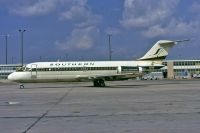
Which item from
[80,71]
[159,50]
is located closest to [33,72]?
[80,71]

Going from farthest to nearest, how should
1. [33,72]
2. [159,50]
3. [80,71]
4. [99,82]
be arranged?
[159,50], [99,82], [80,71], [33,72]

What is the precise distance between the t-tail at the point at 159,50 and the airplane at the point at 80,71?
4.64 feet

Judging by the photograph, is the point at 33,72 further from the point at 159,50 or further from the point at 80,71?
the point at 159,50

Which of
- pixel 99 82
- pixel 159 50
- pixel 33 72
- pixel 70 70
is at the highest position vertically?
pixel 159 50

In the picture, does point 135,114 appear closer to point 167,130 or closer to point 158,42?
point 167,130

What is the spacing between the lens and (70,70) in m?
49.9

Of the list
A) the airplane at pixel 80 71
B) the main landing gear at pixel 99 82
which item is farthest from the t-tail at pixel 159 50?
the main landing gear at pixel 99 82

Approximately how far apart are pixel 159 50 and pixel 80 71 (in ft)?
34.9

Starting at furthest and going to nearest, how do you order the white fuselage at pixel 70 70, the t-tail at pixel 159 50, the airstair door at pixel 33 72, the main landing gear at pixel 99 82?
the t-tail at pixel 159 50 < the main landing gear at pixel 99 82 < the white fuselage at pixel 70 70 < the airstair door at pixel 33 72

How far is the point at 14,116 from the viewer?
54.0 feet

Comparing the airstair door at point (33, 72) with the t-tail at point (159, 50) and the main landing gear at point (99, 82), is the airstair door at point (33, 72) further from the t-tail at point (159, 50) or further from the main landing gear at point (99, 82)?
the t-tail at point (159, 50)

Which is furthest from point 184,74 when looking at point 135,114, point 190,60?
point 135,114

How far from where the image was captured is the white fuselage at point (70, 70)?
48.9 m

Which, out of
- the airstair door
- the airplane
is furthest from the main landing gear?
the airstair door
